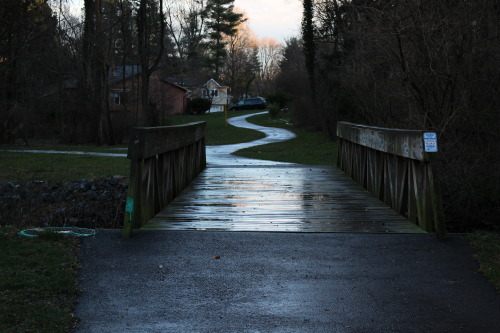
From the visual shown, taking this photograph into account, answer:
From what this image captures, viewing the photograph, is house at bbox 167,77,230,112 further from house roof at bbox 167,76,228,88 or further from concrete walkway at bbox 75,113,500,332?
concrete walkway at bbox 75,113,500,332

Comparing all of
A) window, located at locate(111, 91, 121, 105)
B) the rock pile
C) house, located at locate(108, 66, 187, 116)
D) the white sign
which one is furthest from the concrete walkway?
window, located at locate(111, 91, 121, 105)

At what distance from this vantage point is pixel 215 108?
3939 inches

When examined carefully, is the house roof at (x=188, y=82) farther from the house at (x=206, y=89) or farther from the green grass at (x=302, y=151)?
the green grass at (x=302, y=151)

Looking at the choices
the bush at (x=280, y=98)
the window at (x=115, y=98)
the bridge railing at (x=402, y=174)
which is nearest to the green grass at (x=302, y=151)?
the bridge railing at (x=402, y=174)

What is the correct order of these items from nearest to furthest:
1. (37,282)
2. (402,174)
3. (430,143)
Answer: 1. (37,282)
2. (430,143)
3. (402,174)

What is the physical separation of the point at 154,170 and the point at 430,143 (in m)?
3.49

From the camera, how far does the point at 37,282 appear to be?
4.75 m

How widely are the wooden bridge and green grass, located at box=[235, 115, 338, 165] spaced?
10136 millimetres

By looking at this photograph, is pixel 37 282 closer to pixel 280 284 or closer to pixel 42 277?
pixel 42 277

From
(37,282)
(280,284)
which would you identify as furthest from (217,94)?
(37,282)

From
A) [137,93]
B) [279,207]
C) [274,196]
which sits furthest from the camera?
[137,93]

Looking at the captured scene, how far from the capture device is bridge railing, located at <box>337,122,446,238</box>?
6.46m

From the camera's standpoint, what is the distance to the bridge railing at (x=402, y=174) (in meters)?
6.46

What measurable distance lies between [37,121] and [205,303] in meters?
47.6
